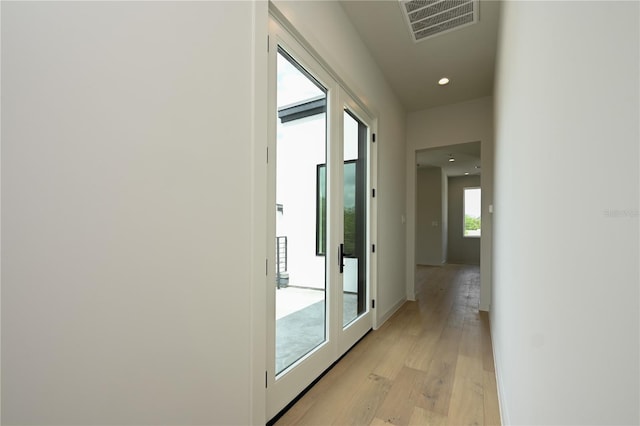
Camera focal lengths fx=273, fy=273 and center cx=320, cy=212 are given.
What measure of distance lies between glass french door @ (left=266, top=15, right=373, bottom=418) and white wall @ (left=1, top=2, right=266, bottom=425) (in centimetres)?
33

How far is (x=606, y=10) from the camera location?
1.51 feet

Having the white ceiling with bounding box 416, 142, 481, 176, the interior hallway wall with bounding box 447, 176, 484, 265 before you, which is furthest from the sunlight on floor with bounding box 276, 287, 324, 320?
the interior hallway wall with bounding box 447, 176, 484, 265

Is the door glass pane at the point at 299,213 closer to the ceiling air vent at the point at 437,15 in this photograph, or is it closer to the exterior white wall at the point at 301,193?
the exterior white wall at the point at 301,193

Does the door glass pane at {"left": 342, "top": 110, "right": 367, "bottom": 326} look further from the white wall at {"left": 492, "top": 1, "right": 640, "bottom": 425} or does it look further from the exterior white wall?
the white wall at {"left": 492, "top": 1, "right": 640, "bottom": 425}

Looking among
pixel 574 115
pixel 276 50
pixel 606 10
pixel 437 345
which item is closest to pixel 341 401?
pixel 437 345

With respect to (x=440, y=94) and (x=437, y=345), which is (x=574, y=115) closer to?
(x=437, y=345)

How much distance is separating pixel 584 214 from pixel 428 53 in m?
3.09

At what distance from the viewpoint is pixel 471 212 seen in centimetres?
907

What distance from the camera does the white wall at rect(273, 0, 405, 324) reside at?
1988 millimetres

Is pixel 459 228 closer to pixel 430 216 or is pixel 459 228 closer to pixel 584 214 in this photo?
pixel 430 216

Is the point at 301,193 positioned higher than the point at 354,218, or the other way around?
the point at 301,193

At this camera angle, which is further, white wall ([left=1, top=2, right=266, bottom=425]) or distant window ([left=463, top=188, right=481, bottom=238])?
distant window ([left=463, top=188, right=481, bottom=238])

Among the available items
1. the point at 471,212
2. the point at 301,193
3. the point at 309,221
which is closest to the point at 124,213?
the point at 301,193

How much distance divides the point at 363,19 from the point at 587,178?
8.64 ft
